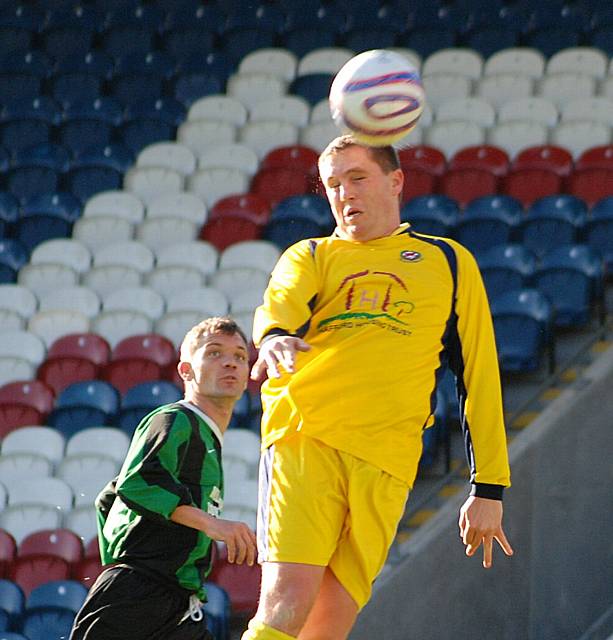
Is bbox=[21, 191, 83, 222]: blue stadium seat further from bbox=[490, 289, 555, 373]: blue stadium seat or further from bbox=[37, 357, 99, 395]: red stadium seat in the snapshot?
bbox=[490, 289, 555, 373]: blue stadium seat

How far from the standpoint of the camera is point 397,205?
14.7ft

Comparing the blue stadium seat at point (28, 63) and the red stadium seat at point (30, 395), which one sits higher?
the blue stadium seat at point (28, 63)

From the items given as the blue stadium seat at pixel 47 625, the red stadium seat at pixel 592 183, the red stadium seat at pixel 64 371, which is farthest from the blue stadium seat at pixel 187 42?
the blue stadium seat at pixel 47 625

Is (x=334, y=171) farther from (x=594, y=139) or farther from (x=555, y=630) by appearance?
(x=594, y=139)

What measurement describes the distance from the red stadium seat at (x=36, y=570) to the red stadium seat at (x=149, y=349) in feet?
5.77

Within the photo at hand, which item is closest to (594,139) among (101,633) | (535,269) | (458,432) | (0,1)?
(535,269)

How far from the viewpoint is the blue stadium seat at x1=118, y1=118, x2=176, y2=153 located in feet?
40.8

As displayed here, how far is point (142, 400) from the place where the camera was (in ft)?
30.5

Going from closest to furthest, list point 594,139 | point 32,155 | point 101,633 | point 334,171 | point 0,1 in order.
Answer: point 334,171
point 101,633
point 594,139
point 32,155
point 0,1

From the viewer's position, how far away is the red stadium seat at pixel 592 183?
34.2 feet

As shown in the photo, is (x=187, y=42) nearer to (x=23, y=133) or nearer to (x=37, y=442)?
(x=23, y=133)

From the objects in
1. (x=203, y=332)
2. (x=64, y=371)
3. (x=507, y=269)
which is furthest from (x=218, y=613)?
(x=507, y=269)

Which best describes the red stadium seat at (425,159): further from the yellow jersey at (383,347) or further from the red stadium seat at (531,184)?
the yellow jersey at (383,347)

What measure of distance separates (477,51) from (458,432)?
14.7 ft
